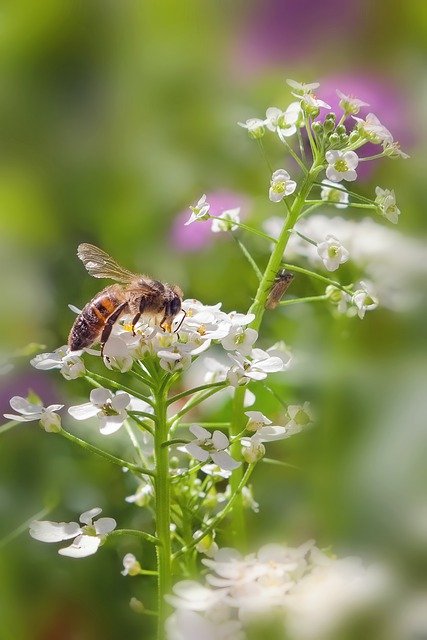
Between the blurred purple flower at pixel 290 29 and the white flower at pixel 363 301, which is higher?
the blurred purple flower at pixel 290 29

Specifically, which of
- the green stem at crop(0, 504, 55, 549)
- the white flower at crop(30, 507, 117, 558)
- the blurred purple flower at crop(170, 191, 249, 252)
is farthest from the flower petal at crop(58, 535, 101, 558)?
the blurred purple flower at crop(170, 191, 249, 252)

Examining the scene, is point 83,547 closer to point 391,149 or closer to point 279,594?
point 279,594

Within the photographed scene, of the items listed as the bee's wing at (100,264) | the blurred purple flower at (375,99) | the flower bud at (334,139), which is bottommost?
the bee's wing at (100,264)

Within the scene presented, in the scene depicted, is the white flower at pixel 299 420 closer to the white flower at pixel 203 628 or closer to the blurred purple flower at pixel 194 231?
the white flower at pixel 203 628

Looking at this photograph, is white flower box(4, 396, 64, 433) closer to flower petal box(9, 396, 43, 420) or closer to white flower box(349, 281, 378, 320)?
flower petal box(9, 396, 43, 420)

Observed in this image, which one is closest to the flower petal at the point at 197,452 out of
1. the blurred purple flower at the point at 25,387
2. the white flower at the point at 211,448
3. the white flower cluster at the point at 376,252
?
the white flower at the point at 211,448

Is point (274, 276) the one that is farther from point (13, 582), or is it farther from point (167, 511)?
point (13, 582)
